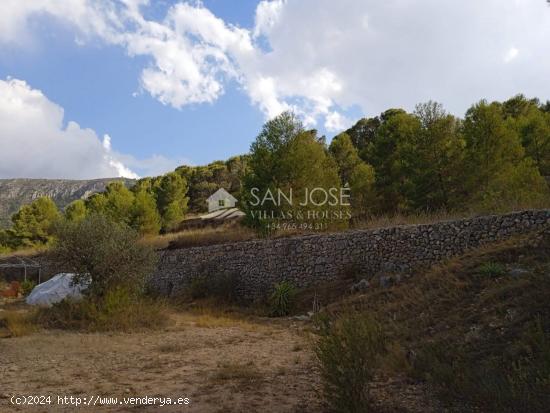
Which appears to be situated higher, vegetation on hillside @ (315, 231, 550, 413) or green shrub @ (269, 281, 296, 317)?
vegetation on hillside @ (315, 231, 550, 413)

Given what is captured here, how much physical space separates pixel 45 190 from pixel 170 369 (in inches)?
4495

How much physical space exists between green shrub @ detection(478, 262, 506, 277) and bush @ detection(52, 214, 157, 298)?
8.17m

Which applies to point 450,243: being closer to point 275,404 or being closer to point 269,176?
point 275,404

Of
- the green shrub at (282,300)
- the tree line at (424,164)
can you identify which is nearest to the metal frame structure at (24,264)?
the tree line at (424,164)

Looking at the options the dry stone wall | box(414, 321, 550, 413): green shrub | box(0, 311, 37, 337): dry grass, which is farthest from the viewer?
the dry stone wall

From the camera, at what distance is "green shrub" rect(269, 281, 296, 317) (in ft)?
43.0

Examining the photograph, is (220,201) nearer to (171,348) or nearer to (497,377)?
(171,348)

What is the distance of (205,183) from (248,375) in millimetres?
46280

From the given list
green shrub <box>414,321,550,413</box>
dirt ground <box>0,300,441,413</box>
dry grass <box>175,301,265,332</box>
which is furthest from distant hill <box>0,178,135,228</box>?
green shrub <box>414,321,550,413</box>

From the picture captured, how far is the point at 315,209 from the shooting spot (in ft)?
63.7

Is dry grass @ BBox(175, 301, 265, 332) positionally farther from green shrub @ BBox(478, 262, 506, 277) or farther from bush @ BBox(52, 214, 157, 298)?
green shrub @ BBox(478, 262, 506, 277)

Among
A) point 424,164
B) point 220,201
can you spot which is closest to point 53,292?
point 424,164

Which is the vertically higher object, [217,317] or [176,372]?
[176,372]

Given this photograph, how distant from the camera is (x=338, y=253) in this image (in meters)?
14.0
